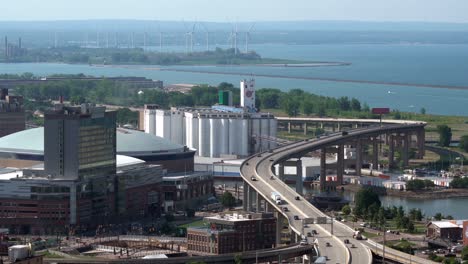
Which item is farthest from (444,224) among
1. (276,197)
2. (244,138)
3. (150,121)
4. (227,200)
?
(150,121)

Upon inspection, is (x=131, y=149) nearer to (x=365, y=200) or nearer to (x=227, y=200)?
(x=227, y=200)

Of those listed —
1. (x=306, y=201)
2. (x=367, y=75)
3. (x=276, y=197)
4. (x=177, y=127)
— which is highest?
(x=367, y=75)

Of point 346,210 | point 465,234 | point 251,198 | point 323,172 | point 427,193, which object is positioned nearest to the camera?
point 465,234

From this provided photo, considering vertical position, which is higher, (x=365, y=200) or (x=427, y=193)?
(x=365, y=200)

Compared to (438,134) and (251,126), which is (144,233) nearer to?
(251,126)

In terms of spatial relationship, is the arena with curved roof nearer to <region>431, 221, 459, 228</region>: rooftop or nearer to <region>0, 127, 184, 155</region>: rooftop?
<region>0, 127, 184, 155</region>: rooftop

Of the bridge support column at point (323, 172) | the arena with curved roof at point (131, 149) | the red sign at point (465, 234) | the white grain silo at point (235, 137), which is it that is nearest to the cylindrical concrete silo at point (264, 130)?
the white grain silo at point (235, 137)

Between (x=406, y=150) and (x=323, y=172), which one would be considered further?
(x=406, y=150)
